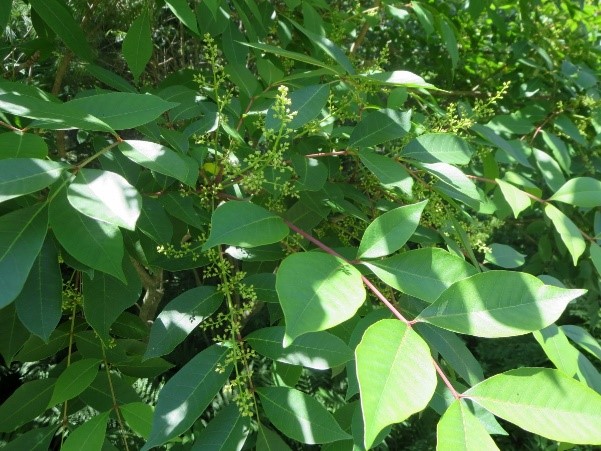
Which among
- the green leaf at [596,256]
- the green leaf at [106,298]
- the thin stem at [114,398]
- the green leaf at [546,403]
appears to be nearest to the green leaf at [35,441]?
the thin stem at [114,398]

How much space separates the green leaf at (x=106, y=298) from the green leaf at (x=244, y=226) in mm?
239

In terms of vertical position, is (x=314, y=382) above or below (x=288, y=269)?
below

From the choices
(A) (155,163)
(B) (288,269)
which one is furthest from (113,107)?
(B) (288,269)

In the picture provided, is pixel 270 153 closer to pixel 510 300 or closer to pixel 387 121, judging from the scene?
pixel 387 121

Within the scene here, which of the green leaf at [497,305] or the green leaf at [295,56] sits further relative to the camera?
the green leaf at [295,56]

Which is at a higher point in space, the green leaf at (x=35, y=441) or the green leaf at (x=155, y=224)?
the green leaf at (x=155, y=224)

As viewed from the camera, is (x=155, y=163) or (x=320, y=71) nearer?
(x=155, y=163)

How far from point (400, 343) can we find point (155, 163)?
0.36 m

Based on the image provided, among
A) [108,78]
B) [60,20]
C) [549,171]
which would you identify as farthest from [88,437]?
[549,171]

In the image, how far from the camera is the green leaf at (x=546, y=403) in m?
0.62

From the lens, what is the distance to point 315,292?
2.14ft

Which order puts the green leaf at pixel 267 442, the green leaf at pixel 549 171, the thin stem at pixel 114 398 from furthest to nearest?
the green leaf at pixel 549 171 → the thin stem at pixel 114 398 → the green leaf at pixel 267 442

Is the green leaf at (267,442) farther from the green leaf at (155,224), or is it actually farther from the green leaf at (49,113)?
the green leaf at (49,113)

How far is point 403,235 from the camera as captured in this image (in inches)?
31.0
